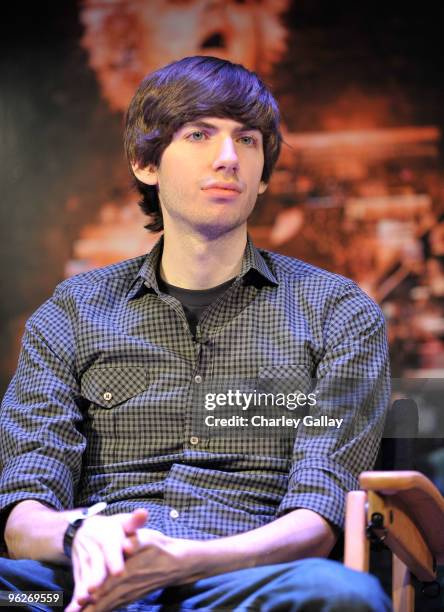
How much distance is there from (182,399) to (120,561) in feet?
1.95

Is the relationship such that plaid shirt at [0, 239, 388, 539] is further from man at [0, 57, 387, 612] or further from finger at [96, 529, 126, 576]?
finger at [96, 529, 126, 576]

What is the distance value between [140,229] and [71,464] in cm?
184

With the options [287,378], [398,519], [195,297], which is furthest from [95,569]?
[195,297]

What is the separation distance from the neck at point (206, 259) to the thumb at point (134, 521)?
801mm

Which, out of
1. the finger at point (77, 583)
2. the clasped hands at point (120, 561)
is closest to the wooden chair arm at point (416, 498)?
the clasped hands at point (120, 561)

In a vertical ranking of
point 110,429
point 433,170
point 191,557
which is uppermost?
point 433,170

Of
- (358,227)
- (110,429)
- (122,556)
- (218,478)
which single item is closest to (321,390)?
(218,478)

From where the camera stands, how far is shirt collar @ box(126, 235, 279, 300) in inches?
88.0

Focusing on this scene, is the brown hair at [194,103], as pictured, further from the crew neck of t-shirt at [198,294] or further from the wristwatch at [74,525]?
the wristwatch at [74,525]

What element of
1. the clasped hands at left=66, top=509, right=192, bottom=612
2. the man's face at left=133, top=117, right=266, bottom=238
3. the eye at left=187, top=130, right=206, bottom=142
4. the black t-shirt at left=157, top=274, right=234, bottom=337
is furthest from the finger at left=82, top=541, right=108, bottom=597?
the eye at left=187, top=130, right=206, bottom=142

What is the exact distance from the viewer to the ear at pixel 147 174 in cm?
239

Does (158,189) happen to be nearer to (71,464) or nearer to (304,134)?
(71,464)

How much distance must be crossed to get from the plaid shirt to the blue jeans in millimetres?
191

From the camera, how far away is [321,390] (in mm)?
2025
